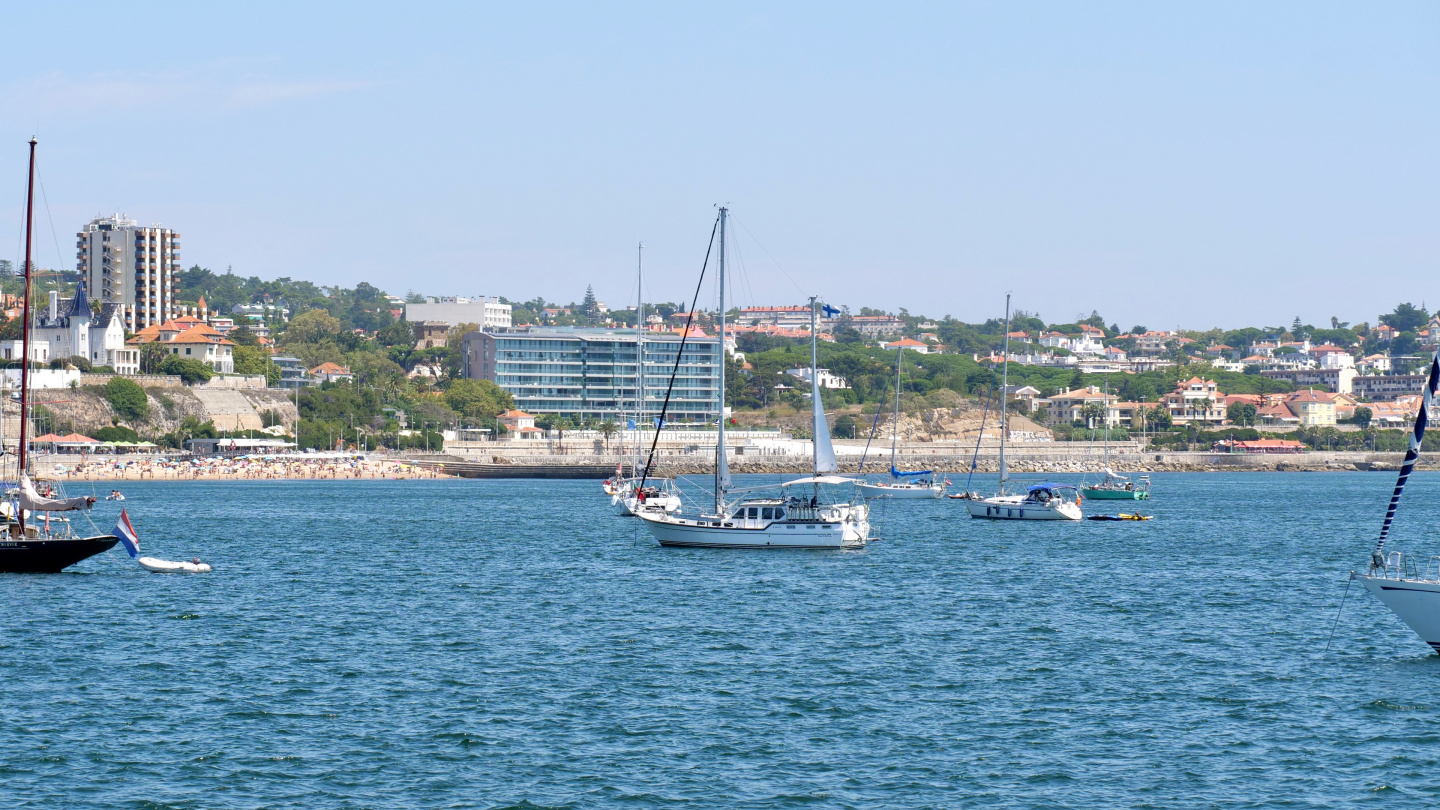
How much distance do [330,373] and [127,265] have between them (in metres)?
34.3

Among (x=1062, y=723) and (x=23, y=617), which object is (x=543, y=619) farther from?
(x=1062, y=723)

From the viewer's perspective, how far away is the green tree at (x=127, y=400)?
134875 millimetres

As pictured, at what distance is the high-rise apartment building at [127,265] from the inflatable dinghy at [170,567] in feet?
529

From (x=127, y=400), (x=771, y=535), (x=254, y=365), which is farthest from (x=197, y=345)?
(x=771, y=535)

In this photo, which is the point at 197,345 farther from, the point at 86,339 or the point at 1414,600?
the point at 1414,600

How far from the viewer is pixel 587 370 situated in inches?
7697

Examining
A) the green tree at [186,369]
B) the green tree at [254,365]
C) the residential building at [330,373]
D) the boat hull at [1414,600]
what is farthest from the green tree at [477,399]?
the boat hull at [1414,600]

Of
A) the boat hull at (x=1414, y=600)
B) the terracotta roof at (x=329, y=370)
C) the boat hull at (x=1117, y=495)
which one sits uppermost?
the terracotta roof at (x=329, y=370)

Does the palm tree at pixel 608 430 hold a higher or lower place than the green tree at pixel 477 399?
lower

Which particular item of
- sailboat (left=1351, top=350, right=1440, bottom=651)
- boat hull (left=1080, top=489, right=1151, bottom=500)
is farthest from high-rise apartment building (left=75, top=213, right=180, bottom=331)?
sailboat (left=1351, top=350, right=1440, bottom=651)

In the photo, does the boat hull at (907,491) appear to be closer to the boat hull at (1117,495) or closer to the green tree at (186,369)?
the boat hull at (1117,495)

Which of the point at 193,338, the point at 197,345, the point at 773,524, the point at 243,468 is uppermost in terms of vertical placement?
the point at 193,338

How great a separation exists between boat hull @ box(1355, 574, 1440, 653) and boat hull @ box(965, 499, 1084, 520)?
4211cm

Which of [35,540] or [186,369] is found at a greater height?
[186,369]
